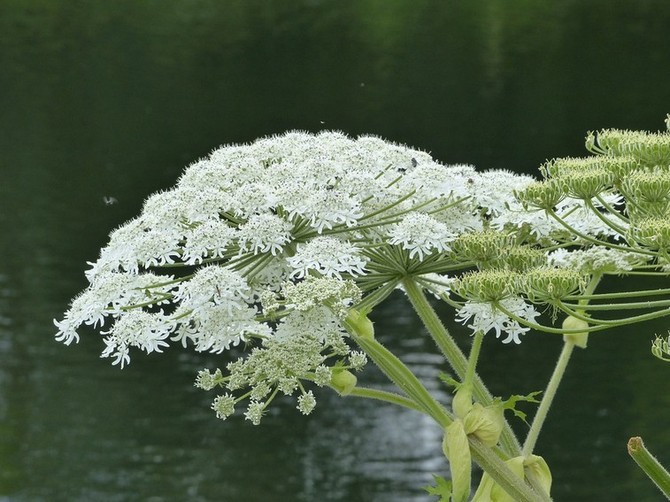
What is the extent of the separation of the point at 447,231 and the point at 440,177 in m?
0.28

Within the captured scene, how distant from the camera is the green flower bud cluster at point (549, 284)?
333 cm

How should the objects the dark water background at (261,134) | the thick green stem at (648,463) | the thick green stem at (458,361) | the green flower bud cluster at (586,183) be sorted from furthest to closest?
the dark water background at (261,134), the thick green stem at (458,361), the green flower bud cluster at (586,183), the thick green stem at (648,463)

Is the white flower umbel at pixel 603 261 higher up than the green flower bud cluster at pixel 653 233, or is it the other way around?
the green flower bud cluster at pixel 653 233

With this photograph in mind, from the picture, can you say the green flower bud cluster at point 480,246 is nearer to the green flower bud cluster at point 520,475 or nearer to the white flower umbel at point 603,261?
the white flower umbel at point 603,261

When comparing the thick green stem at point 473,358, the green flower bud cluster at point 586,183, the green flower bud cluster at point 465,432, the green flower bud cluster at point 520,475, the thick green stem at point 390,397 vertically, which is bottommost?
the green flower bud cluster at point 520,475

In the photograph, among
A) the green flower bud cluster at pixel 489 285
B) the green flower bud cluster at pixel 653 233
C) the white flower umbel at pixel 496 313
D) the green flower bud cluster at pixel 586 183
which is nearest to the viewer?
the green flower bud cluster at pixel 653 233

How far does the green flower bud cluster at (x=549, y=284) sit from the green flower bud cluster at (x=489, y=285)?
5 cm

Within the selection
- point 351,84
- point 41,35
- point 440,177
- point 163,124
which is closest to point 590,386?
point 440,177

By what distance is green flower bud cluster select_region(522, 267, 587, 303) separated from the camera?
333 centimetres

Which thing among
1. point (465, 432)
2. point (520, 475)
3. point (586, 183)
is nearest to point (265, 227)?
point (465, 432)

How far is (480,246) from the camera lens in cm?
367

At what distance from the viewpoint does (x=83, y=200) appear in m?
30.8

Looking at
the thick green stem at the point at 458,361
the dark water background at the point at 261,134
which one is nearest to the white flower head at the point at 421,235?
the thick green stem at the point at 458,361

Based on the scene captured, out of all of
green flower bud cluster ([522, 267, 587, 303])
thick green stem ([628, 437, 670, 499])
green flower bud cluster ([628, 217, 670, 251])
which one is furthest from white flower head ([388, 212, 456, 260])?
thick green stem ([628, 437, 670, 499])
